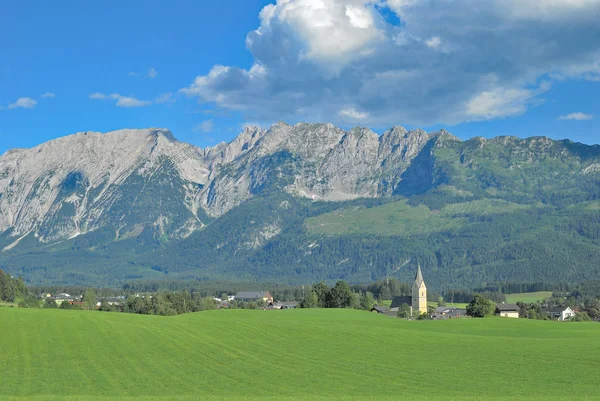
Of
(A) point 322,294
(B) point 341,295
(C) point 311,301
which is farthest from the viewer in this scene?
(A) point 322,294

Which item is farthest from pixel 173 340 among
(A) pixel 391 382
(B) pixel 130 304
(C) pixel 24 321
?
(B) pixel 130 304

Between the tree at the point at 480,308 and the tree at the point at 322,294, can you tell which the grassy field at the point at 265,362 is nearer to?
the tree at the point at 480,308

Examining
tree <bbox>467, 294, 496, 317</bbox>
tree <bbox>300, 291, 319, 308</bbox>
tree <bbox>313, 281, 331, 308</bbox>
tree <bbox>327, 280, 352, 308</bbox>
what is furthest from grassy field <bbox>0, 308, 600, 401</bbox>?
tree <bbox>313, 281, 331, 308</bbox>

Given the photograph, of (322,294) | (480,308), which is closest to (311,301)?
(322,294)

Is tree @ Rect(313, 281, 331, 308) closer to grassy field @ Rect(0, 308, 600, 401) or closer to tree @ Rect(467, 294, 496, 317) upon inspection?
tree @ Rect(467, 294, 496, 317)

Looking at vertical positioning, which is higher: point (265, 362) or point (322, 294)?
point (322, 294)

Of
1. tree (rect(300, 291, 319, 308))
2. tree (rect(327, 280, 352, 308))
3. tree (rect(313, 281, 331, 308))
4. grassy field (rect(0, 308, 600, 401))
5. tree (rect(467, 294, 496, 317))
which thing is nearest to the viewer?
grassy field (rect(0, 308, 600, 401))

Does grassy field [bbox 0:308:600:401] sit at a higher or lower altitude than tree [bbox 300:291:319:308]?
lower

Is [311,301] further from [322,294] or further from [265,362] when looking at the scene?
[265,362]

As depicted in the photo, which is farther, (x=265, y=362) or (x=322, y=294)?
(x=322, y=294)

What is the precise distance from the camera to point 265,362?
2761 inches

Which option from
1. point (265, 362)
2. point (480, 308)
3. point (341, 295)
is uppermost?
point (341, 295)

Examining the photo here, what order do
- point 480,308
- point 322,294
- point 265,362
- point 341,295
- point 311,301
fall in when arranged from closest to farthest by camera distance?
point 265,362
point 480,308
point 341,295
point 311,301
point 322,294

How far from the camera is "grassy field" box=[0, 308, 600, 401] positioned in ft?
178
